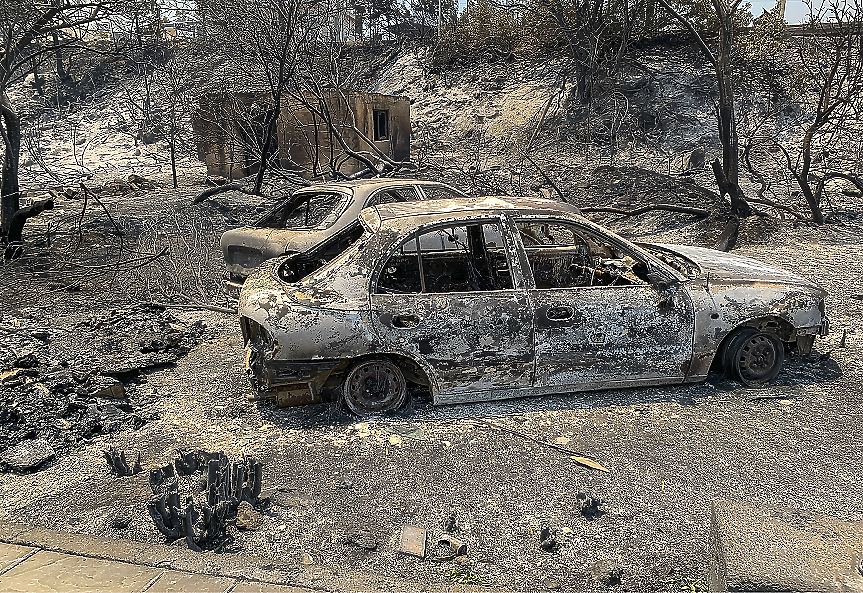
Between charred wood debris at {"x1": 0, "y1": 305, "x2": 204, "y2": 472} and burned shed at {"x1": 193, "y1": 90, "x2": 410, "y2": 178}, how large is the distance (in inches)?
356

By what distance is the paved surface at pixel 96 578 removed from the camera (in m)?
3.49

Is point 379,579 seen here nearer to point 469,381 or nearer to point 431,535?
point 431,535

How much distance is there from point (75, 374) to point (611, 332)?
4.40 metres

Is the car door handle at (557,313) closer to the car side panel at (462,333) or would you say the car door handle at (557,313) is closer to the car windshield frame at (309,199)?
the car side panel at (462,333)

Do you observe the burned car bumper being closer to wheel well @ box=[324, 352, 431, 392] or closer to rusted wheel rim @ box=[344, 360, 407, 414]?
wheel well @ box=[324, 352, 431, 392]

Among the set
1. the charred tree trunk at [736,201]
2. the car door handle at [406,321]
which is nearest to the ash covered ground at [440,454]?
the car door handle at [406,321]

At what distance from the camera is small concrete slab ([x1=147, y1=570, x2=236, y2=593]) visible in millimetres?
3463

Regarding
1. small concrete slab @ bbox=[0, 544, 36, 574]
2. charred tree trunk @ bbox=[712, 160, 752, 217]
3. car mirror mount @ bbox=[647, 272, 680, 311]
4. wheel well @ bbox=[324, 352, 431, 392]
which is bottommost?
small concrete slab @ bbox=[0, 544, 36, 574]

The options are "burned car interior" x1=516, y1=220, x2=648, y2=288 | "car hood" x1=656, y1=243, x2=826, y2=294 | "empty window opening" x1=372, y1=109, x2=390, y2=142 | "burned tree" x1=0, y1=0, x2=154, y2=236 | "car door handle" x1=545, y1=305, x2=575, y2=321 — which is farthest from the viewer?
"empty window opening" x1=372, y1=109, x2=390, y2=142

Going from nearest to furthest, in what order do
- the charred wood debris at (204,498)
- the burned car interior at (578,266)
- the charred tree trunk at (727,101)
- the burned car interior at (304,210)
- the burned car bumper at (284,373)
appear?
1. the charred wood debris at (204,498)
2. the burned car bumper at (284,373)
3. the burned car interior at (578,266)
4. the burned car interior at (304,210)
5. the charred tree trunk at (727,101)

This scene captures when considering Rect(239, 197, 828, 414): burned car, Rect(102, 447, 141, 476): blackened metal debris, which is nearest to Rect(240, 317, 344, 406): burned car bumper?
Rect(239, 197, 828, 414): burned car

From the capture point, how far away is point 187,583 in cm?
352

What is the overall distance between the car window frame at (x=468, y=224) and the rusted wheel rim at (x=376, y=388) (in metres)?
0.57

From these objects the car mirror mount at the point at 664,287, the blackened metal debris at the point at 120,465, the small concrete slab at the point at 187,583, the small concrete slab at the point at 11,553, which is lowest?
the small concrete slab at the point at 187,583
